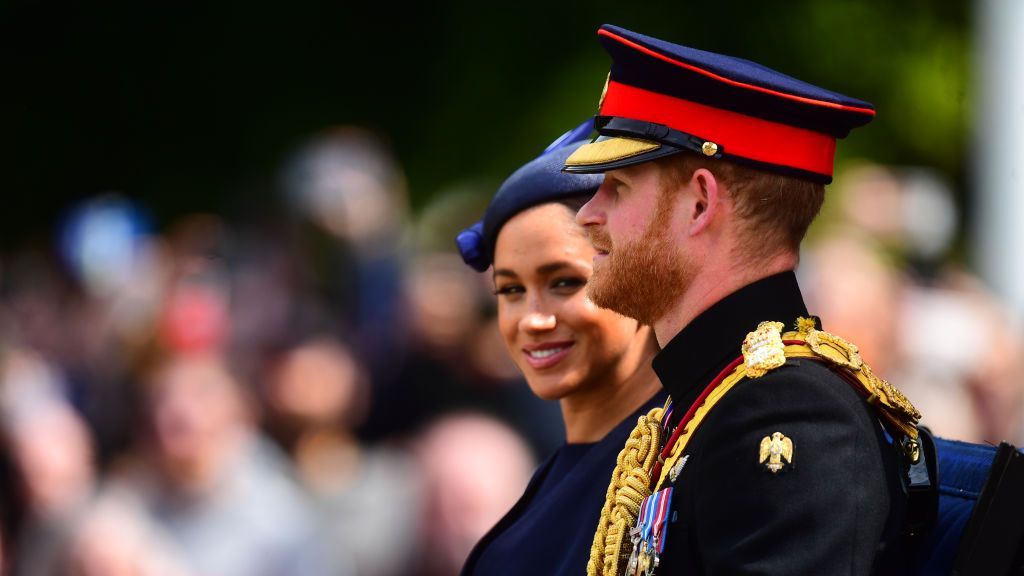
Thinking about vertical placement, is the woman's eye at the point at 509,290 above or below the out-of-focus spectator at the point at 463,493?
above

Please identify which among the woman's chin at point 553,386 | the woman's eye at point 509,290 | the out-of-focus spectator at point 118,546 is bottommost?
the out-of-focus spectator at point 118,546

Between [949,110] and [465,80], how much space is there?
3.41 meters

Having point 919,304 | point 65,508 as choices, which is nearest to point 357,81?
point 65,508

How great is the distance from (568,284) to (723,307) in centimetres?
95

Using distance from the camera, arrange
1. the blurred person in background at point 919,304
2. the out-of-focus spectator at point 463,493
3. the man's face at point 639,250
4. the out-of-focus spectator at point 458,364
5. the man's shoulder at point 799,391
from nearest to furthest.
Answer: the man's shoulder at point 799,391
the man's face at point 639,250
the out-of-focus spectator at point 463,493
the blurred person in background at point 919,304
the out-of-focus spectator at point 458,364

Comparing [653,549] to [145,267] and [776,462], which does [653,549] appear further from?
[145,267]

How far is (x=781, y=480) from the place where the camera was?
2461 mm

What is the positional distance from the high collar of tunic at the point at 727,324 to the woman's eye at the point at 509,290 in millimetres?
978

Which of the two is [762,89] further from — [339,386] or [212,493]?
[339,386]

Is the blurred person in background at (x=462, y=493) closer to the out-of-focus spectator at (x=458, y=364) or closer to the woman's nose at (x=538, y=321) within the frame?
the out-of-focus spectator at (x=458, y=364)

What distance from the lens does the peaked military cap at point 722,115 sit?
9.04 feet

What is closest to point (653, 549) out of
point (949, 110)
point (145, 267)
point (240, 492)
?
point (240, 492)

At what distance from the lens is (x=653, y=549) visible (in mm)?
2645

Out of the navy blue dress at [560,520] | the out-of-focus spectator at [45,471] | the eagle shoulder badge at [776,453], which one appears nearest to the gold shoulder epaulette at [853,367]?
the eagle shoulder badge at [776,453]
